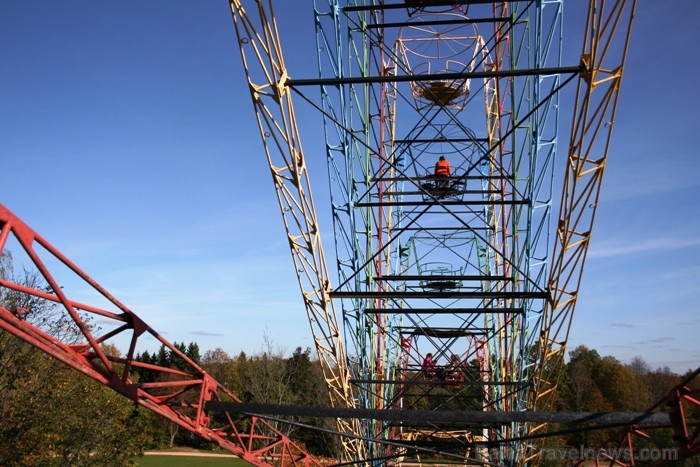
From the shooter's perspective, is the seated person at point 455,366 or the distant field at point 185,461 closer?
Answer: the seated person at point 455,366

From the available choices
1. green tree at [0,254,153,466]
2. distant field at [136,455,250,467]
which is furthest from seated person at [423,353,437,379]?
distant field at [136,455,250,467]

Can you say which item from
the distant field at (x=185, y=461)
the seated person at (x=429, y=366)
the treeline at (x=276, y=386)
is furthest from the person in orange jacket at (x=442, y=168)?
the distant field at (x=185, y=461)

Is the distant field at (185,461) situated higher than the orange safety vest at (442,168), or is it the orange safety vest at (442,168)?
the orange safety vest at (442,168)

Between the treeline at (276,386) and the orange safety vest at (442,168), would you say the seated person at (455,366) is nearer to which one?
the orange safety vest at (442,168)

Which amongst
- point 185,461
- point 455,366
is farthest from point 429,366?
point 185,461

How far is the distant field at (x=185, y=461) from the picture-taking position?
126ft

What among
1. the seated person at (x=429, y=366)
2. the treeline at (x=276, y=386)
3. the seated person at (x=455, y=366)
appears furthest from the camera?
the treeline at (x=276, y=386)

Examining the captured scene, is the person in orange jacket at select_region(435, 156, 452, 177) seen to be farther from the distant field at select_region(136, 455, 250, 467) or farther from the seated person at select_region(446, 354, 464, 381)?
the distant field at select_region(136, 455, 250, 467)

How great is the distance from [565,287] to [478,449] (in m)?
10.8

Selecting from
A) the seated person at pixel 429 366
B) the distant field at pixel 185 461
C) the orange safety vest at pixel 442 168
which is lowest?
the distant field at pixel 185 461

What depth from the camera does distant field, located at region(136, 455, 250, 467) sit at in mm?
38344

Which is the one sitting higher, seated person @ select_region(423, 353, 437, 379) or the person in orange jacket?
the person in orange jacket

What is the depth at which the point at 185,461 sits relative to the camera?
40438mm

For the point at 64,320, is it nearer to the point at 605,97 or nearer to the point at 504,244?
the point at 504,244
